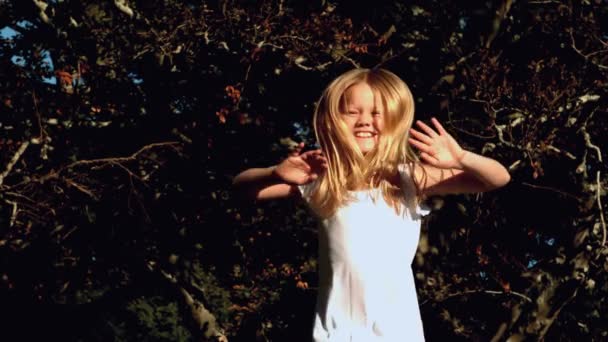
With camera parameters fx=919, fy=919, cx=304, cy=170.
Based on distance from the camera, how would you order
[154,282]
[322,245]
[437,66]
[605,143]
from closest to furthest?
[322,245], [437,66], [605,143], [154,282]

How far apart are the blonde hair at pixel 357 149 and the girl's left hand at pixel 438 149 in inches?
A: 7.7

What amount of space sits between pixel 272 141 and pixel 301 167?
5.79 meters

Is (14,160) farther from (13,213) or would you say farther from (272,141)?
(272,141)

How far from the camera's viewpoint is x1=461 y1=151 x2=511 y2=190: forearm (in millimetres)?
3076

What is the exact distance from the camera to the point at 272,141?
902 centimetres

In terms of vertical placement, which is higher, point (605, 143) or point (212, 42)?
point (212, 42)

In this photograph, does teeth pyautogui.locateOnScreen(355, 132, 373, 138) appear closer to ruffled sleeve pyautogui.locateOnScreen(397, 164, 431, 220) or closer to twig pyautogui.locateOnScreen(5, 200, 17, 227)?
ruffled sleeve pyautogui.locateOnScreen(397, 164, 431, 220)

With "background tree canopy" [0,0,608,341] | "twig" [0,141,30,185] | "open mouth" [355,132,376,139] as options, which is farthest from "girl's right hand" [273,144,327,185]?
"twig" [0,141,30,185]

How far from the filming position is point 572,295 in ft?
29.6

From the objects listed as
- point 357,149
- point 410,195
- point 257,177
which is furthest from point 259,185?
point 410,195

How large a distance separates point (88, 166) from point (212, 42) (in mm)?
1647

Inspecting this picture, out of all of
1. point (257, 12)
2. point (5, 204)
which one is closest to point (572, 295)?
point (257, 12)

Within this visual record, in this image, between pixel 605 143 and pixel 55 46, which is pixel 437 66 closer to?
pixel 605 143

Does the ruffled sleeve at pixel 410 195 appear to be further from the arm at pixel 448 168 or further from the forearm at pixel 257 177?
the forearm at pixel 257 177
